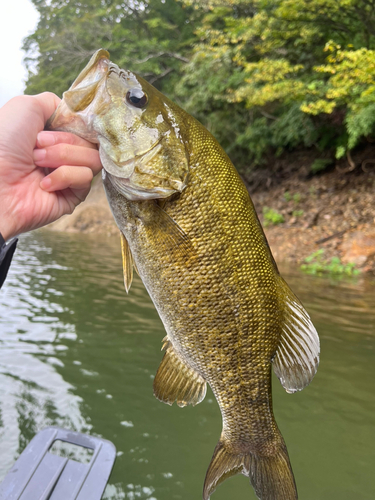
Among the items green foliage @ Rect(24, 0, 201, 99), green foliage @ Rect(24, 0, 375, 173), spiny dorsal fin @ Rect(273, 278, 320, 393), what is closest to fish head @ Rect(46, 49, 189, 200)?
spiny dorsal fin @ Rect(273, 278, 320, 393)

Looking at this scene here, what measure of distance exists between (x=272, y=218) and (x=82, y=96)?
38.0 ft

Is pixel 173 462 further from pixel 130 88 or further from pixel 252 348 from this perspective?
pixel 130 88

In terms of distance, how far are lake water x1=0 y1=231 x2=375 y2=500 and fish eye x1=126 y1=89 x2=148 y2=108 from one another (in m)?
2.52

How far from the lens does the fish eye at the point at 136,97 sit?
1.55 meters

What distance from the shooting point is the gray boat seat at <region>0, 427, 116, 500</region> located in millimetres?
2340

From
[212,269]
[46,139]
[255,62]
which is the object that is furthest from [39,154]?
[255,62]

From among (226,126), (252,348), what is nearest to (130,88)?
(252,348)

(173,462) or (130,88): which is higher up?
(130,88)

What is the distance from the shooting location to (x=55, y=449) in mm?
3100

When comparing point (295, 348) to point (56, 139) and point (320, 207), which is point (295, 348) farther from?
point (320, 207)

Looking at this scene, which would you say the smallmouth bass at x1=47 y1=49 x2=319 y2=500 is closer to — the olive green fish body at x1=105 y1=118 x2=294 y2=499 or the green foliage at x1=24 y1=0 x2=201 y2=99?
the olive green fish body at x1=105 y1=118 x2=294 y2=499

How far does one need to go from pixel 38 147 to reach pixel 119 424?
2.66 meters

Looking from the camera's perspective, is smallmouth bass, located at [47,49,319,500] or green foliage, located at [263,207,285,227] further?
green foliage, located at [263,207,285,227]

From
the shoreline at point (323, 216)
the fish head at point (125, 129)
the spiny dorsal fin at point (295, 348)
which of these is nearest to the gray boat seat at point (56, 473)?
the spiny dorsal fin at point (295, 348)
